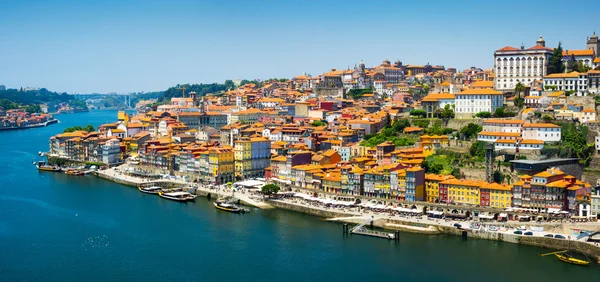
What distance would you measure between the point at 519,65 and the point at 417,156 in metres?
8.36

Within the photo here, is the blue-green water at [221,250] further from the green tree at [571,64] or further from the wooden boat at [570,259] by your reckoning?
the green tree at [571,64]

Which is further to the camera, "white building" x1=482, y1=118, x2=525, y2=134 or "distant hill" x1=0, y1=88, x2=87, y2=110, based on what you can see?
"distant hill" x1=0, y1=88, x2=87, y2=110

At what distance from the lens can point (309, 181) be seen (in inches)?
941

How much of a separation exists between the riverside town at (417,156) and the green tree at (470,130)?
0.04 meters

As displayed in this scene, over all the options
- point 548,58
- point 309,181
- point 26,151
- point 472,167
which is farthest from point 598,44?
point 26,151

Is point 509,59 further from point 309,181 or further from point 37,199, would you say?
point 37,199

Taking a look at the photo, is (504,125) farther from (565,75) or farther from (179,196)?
(179,196)

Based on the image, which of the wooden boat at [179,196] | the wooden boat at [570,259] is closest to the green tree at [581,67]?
the wooden boat at [570,259]

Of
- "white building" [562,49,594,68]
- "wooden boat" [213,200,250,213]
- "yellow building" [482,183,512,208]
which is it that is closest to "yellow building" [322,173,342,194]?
"wooden boat" [213,200,250,213]

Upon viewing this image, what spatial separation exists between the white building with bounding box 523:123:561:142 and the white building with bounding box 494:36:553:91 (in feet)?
20.8

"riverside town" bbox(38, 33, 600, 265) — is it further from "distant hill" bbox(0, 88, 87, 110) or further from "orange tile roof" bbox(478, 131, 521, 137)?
"distant hill" bbox(0, 88, 87, 110)

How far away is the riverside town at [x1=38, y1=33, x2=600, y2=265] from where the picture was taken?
1909 centimetres

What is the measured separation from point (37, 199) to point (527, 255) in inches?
668

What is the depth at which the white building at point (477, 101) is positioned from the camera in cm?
2655
